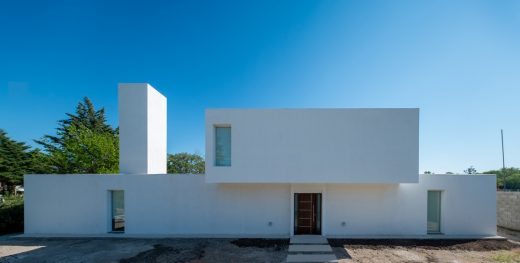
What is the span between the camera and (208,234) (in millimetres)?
9781

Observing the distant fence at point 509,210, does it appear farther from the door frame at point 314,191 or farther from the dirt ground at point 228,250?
the door frame at point 314,191

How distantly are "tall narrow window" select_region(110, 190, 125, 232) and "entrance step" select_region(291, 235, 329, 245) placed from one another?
7102 mm

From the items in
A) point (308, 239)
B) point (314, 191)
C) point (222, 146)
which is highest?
point (222, 146)

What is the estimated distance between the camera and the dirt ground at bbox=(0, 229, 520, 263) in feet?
24.1

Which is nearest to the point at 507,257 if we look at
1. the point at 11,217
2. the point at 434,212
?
the point at 434,212

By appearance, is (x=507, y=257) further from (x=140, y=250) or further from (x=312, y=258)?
(x=140, y=250)

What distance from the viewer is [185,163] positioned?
3400 centimetres

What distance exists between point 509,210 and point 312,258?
11686 mm

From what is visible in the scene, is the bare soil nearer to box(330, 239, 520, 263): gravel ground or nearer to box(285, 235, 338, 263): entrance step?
box(330, 239, 520, 263): gravel ground

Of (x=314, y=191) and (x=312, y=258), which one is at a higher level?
(x=314, y=191)

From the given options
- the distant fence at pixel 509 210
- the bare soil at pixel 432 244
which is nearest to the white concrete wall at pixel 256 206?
the bare soil at pixel 432 244

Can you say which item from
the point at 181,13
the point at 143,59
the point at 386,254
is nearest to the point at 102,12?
the point at 143,59

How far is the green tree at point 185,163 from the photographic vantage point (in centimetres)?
3356

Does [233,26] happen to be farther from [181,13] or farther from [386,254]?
[386,254]
